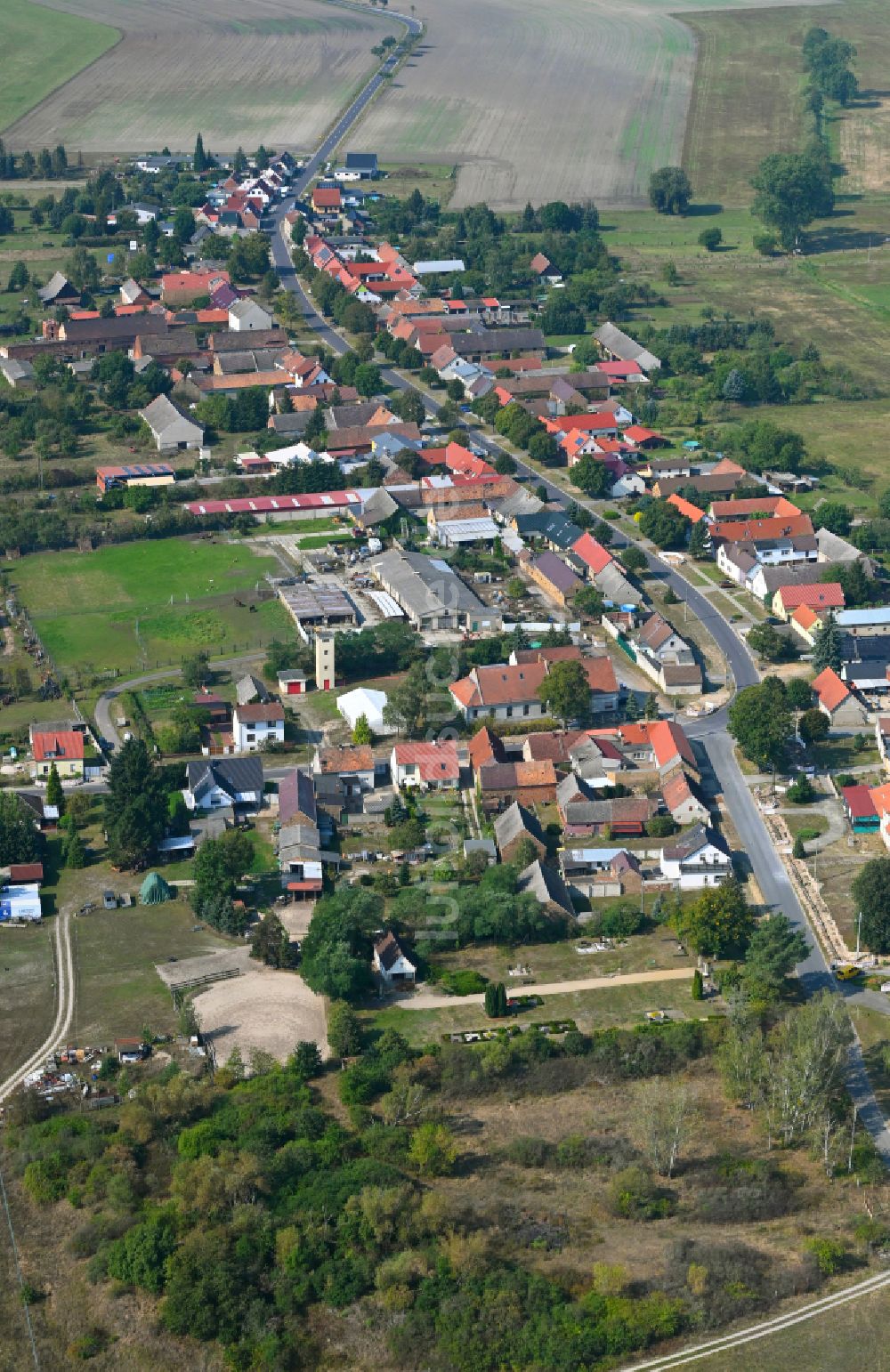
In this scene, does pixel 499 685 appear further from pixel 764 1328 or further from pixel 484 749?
pixel 764 1328

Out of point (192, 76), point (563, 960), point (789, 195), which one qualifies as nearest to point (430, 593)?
point (563, 960)

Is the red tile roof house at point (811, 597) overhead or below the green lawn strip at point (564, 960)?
overhead

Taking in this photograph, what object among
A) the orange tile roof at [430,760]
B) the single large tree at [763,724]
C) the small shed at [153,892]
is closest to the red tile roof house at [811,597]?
the single large tree at [763,724]

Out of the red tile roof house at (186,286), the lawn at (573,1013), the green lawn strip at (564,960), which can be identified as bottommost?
the green lawn strip at (564,960)

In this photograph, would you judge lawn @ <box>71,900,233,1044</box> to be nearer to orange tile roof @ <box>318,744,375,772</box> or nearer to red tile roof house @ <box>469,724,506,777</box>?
orange tile roof @ <box>318,744,375,772</box>

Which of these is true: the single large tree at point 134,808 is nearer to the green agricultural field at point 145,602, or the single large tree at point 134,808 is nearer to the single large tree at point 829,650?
the green agricultural field at point 145,602

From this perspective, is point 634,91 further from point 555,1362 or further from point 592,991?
point 555,1362
